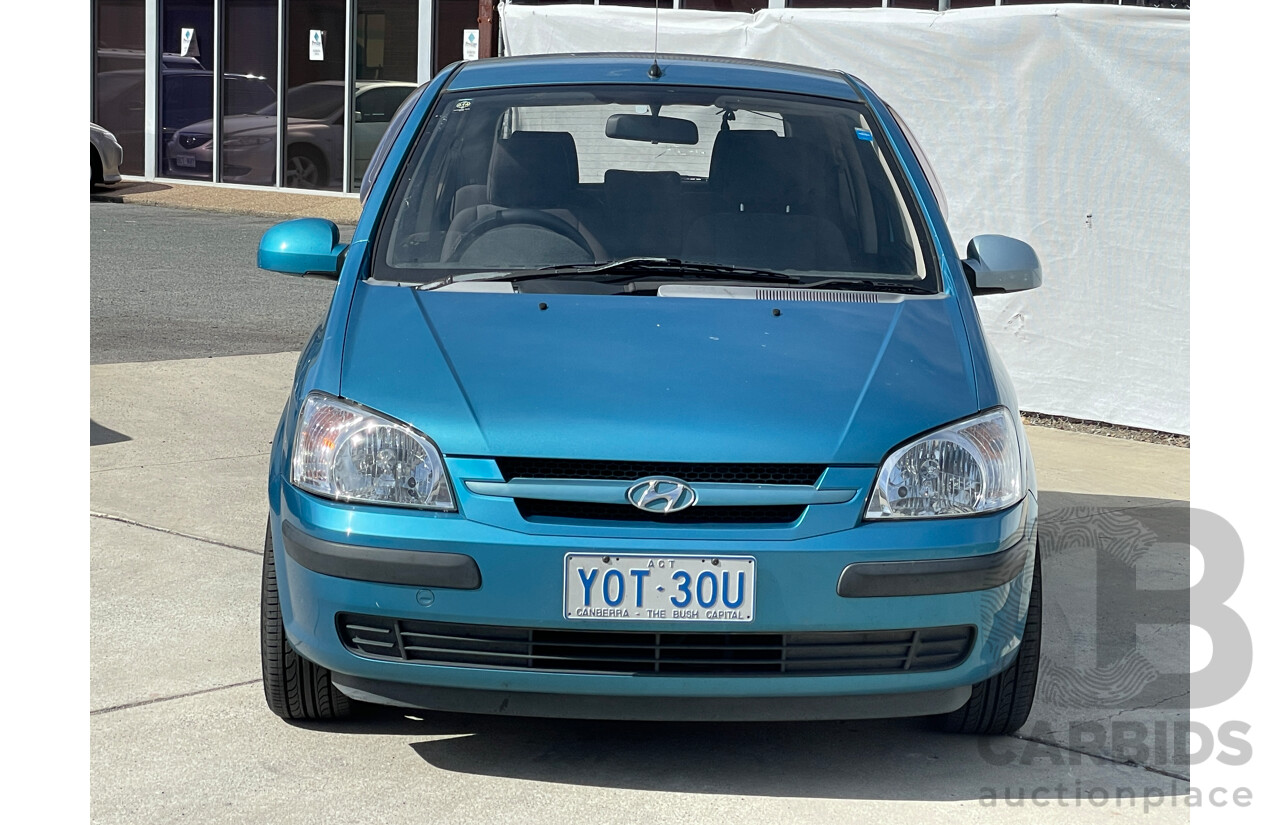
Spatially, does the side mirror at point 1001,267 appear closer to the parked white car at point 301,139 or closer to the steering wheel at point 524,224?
the steering wheel at point 524,224

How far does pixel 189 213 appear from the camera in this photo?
727 inches

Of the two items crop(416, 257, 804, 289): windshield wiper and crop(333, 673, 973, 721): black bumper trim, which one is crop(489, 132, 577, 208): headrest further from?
crop(333, 673, 973, 721): black bumper trim

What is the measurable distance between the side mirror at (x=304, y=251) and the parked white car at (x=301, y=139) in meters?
15.4

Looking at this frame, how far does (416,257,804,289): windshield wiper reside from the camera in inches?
146

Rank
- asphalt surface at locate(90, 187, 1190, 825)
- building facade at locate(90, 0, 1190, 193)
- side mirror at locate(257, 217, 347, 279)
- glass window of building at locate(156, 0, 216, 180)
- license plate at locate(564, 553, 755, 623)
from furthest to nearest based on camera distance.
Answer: glass window of building at locate(156, 0, 216, 180) → building facade at locate(90, 0, 1190, 193) → side mirror at locate(257, 217, 347, 279) → asphalt surface at locate(90, 187, 1190, 825) → license plate at locate(564, 553, 755, 623)

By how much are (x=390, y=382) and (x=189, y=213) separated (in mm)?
16235

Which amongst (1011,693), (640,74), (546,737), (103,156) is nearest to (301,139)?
(103,156)

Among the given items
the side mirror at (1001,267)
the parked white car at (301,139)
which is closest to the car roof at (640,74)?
the side mirror at (1001,267)

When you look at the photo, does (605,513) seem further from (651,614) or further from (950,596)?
(950,596)

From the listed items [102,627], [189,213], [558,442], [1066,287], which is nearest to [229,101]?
[189,213]

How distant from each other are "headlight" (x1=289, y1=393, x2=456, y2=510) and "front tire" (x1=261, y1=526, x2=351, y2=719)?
1.05 feet

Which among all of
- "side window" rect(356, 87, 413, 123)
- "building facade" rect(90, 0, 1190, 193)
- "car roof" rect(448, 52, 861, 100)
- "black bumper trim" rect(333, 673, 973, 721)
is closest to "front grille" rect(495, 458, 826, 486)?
"black bumper trim" rect(333, 673, 973, 721)

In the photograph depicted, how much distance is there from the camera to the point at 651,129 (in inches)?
168

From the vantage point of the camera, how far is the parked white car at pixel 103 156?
63.7 ft
